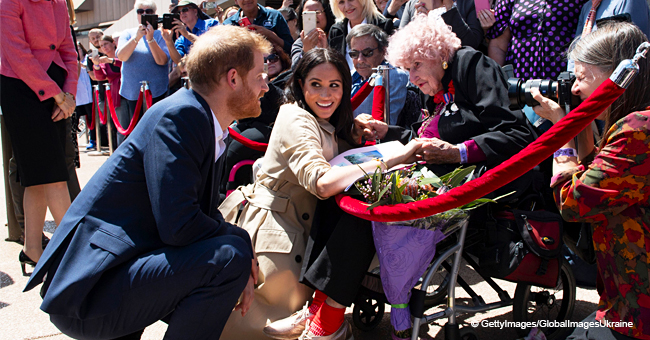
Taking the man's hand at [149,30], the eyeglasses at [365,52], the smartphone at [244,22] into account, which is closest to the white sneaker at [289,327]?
the eyeglasses at [365,52]

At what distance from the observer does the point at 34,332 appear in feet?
9.27

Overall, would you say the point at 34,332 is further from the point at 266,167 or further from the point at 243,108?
the point at 243,108

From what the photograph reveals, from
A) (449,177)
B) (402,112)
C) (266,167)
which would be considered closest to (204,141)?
(266,167)

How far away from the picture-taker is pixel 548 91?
85.8 inches

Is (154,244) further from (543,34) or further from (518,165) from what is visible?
(543,34)

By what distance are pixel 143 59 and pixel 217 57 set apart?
4.93 m

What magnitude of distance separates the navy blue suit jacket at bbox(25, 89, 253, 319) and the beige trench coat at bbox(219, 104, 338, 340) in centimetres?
61

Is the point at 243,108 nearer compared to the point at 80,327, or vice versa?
the point at 80,327

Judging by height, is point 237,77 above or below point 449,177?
above

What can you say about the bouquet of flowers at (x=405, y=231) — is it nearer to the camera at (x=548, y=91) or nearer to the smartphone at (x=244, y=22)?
the camera at (x=548, y=91)

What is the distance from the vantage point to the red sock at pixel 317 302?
99.1 inches

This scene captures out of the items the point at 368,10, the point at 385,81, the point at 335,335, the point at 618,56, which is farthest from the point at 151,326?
the point at 368,10

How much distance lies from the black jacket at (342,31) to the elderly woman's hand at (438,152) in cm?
221

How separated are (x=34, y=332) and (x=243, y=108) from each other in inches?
73.9
